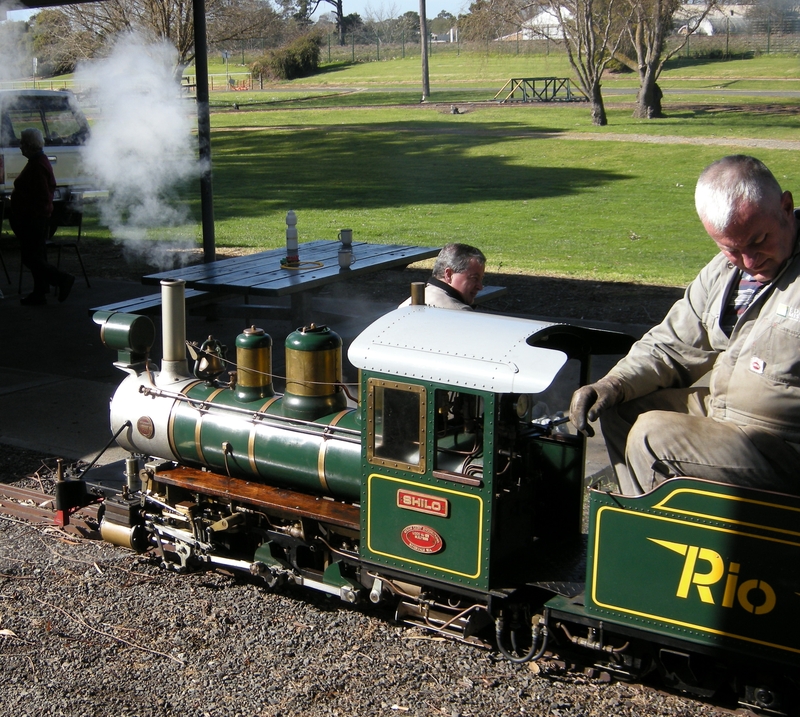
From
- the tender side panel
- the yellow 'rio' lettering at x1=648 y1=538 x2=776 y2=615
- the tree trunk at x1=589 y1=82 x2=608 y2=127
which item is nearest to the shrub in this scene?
the tree trunk at x1=589 y1=82 x2=608 y2=127

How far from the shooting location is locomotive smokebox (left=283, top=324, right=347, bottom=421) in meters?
4.40

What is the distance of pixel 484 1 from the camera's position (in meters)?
32.8

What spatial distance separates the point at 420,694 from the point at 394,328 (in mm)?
1476

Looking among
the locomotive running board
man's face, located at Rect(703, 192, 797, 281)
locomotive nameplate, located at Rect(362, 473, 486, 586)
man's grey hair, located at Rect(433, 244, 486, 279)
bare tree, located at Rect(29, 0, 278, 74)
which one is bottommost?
the locomotive running board

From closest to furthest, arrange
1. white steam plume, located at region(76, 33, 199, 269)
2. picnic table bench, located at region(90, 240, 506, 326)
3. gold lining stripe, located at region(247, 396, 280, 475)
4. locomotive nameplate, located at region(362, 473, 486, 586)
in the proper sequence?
locomotive nameplate, located at region(362, 473, 486, 586), gold lining stripe, located at region(247, 396, 280, 475), picnic table bench, located at region(90, 240, 506, 326), white steam plume, located at region(76, 33, 199, 269)

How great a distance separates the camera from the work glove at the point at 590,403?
338cm

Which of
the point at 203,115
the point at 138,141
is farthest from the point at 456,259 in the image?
the point at 138,141

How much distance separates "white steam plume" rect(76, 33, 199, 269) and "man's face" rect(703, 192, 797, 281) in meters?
10.1

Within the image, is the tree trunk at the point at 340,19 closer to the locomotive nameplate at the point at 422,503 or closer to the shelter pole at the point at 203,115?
the shelter pole at the point at 203,115

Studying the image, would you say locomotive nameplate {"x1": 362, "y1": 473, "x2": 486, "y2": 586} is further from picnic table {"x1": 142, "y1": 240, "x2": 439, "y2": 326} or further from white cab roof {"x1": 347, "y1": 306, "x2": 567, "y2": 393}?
picnic table {"x1": 142, "y1": 240, "x2": 439, "y2": 326}

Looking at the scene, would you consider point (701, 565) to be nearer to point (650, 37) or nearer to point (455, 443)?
point (455, 443)

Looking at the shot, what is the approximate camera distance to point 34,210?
1046 cm

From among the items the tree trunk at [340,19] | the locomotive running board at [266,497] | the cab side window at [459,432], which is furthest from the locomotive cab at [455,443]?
the tree trunk at [340,19]

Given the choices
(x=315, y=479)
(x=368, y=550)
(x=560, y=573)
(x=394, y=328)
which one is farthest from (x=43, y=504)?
(x=560, y=573)
